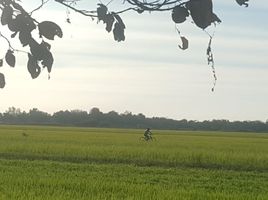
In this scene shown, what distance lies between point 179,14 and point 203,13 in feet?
0.34

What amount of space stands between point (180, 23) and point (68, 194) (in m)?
9.47

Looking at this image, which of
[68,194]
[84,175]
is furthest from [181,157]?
[68,194]

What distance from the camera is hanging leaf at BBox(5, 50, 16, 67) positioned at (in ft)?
6.15

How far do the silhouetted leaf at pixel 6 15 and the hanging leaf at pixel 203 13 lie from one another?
56 centimetres

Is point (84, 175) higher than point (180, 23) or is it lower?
lower

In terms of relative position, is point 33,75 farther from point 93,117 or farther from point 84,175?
point 93,117

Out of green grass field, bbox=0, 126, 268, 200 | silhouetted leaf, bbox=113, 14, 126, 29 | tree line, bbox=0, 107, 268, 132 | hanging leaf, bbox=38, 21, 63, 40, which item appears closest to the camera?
hanging leaf, bbox=38, 21, 63, 40

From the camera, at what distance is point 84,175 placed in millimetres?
15953

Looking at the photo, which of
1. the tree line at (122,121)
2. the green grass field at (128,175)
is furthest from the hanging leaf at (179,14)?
the tree line at (122,121)

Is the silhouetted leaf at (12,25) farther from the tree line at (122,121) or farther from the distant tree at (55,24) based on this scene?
the tree line at (122,121)

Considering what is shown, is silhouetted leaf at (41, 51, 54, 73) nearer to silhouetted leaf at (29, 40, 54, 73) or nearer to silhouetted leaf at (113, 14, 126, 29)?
silhouetted leaf at (29, 40, 54, 73)

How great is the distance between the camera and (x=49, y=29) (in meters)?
1.71

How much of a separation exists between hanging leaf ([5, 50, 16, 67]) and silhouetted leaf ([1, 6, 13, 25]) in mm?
187

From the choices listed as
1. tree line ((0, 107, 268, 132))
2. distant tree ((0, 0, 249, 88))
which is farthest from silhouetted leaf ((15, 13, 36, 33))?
tree line ((0, 107, 268, 132))
